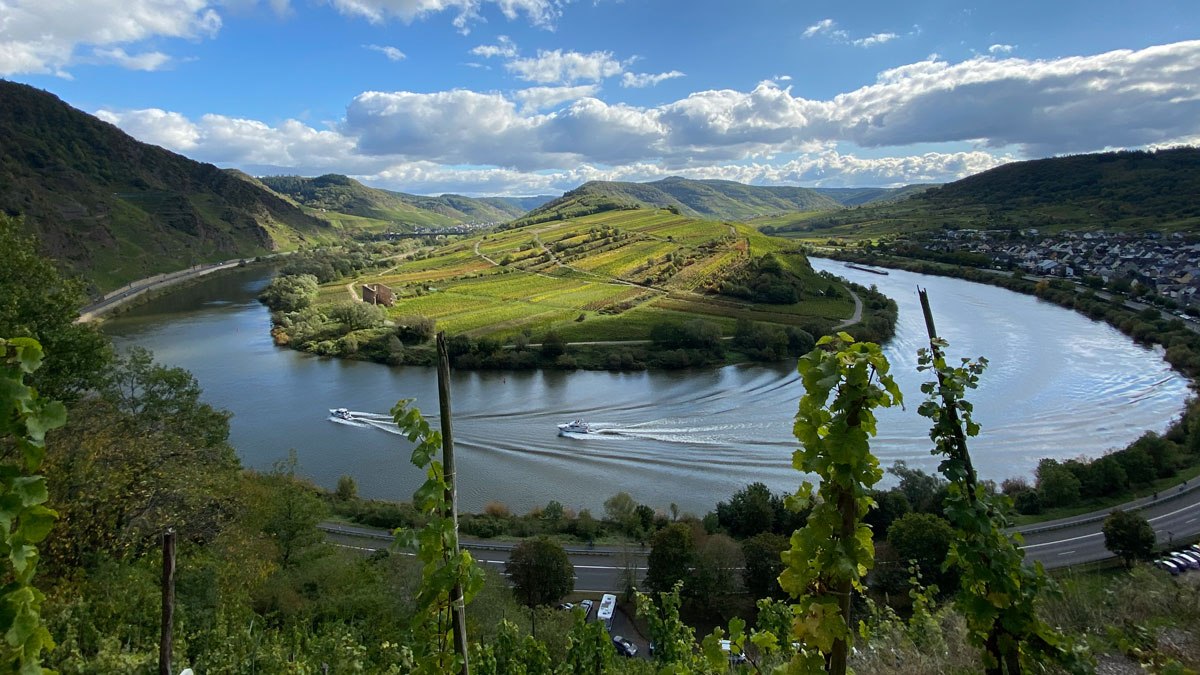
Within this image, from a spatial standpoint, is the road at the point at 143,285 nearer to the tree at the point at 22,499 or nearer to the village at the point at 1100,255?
the tree at the point at 22,499

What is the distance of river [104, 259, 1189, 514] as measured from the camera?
1741 centimetres

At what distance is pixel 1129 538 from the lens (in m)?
11.9

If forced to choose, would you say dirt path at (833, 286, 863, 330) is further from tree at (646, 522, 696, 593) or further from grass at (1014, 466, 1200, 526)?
tree at (646, 522, 696, 593)

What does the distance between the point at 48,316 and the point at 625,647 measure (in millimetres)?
11190

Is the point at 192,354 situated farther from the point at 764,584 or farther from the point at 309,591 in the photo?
the point at 764,584

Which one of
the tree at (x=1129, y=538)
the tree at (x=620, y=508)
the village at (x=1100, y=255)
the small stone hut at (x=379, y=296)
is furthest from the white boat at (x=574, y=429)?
the village at (x=1100, y=255)

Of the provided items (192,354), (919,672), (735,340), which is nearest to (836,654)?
(919,672)

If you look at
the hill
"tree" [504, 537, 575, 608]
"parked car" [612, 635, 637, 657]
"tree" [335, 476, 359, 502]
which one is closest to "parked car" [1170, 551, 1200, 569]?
"parked car" [612, 635, 637, 657]

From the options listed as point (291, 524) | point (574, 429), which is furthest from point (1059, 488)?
point (291, 524)

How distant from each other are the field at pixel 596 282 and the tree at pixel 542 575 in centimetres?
2025

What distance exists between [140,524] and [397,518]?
7.16 m

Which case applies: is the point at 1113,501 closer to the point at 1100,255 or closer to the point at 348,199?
the point at 1100,255

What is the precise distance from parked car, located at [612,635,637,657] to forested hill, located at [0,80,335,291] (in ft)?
172

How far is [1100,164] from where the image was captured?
8719 cm
